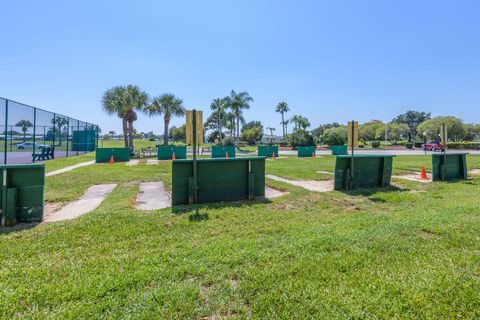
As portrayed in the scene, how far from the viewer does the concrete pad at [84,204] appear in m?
4.96

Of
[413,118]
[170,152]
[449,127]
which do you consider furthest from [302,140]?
[413,118]

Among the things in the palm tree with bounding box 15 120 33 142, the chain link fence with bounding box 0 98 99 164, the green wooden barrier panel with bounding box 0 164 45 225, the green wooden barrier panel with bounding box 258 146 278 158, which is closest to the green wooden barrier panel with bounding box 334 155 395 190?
the green wooden barrier panel with bounding box 0 164 45 225

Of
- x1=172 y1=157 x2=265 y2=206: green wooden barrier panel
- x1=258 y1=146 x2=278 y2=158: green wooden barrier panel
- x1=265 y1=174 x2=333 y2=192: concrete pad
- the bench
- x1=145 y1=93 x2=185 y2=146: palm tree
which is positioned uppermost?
x1=145 y1=93 x2=185 y2=146: palm tree

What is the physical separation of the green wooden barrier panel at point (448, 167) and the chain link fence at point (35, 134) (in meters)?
16.4

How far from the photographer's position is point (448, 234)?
3842mm

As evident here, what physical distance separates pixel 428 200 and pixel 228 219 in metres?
5.02

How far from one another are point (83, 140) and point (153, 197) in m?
24.1

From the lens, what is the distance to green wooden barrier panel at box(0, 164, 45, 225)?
4402 millimetres

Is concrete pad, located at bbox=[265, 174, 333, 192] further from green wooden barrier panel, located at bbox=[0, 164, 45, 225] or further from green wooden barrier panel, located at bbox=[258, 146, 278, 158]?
green wooden barrier panel, located at bbox=[258, 146, 278, 158]

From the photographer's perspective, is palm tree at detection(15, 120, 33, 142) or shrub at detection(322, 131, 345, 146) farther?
shrub at detection(322, 131, 345, 146)

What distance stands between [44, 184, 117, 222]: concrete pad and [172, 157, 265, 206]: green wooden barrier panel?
6.00 ft

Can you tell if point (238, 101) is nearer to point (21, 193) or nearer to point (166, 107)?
point (166, 107)

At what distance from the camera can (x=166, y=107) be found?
3216 centimetres

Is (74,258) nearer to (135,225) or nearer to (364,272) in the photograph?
(135,225)
